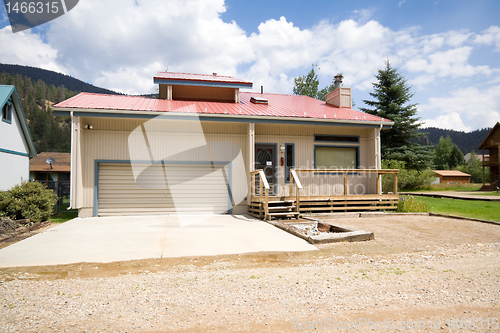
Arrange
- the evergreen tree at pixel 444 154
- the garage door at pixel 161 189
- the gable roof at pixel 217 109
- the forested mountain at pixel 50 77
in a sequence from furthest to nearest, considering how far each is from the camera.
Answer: the forested mountain at pixel 50 77
the evergreen tree at pixel 444 154
the garage door at pixel 161 189
the gable roof at pixel 217 109

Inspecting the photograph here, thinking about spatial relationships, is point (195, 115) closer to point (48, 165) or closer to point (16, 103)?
point (16, 103)

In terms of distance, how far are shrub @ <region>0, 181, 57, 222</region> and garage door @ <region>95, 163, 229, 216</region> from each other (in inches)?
65.5

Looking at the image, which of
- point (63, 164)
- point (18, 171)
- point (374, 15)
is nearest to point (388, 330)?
point (374, 15)

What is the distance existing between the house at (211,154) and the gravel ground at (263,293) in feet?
15.1

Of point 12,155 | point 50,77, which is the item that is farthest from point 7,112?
point 50,77

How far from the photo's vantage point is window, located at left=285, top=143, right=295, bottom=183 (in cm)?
1166

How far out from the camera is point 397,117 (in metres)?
26.5

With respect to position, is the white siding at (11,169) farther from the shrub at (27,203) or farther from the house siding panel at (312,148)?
the house siding panel at (312,148)

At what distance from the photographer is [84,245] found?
5.87 meters

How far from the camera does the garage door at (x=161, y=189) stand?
1055 centimetres

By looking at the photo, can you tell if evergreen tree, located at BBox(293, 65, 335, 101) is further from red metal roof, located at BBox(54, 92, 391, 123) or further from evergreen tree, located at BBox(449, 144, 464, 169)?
evergreen tree, located at BBox(449, 144, 464, 169)

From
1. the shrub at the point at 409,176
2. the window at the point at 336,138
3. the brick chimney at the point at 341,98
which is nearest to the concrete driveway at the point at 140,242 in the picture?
the window at the point at 336,138

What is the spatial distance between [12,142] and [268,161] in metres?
12.2

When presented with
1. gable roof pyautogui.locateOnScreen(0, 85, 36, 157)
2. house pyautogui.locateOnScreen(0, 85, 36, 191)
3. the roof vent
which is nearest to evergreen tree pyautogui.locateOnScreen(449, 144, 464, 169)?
the roof vent
